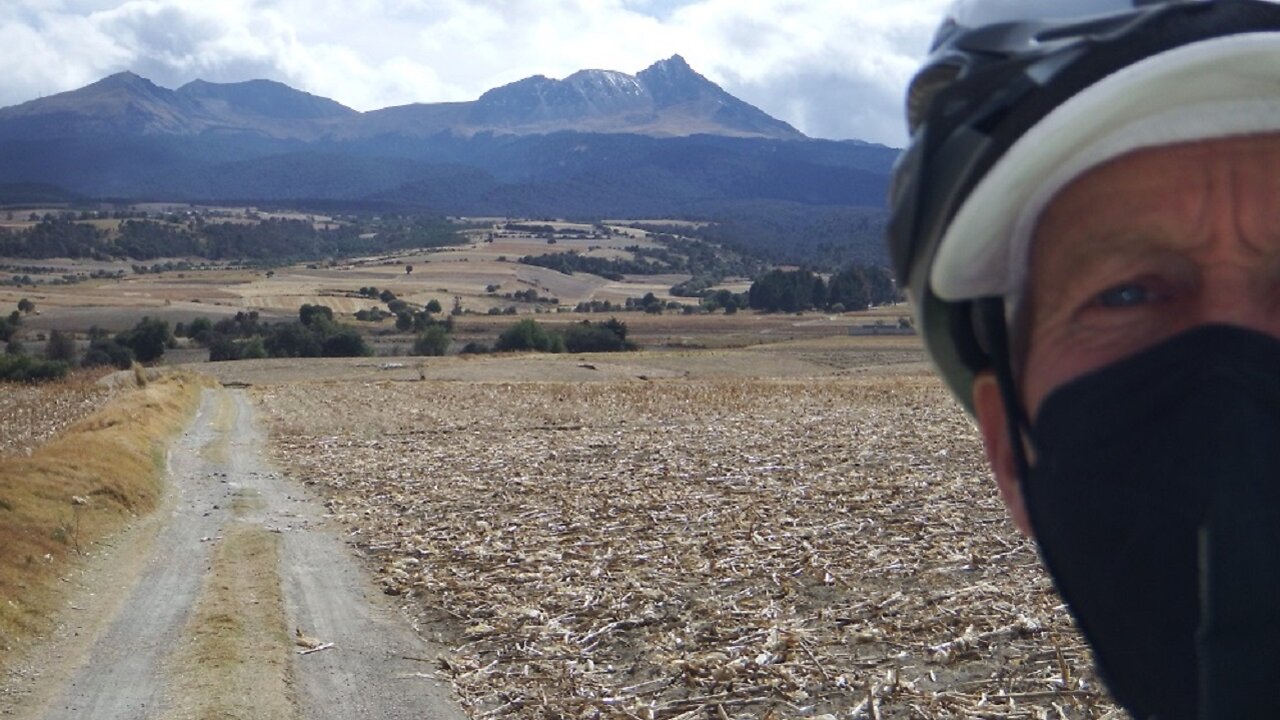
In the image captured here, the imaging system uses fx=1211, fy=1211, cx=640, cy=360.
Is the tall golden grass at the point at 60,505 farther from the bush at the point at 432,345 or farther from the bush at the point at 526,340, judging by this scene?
the bush at the point at 432,345

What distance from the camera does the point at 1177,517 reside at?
158 centimetres

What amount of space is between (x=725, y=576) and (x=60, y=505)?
949cm

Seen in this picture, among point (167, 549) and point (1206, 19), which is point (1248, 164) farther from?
point (167, 549)

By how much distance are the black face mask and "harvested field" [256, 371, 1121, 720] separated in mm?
5128

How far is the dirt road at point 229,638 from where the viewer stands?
8.61 meters

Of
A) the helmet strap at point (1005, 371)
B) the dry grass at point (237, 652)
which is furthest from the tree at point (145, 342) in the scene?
the helmet strap at point (1005, 371)

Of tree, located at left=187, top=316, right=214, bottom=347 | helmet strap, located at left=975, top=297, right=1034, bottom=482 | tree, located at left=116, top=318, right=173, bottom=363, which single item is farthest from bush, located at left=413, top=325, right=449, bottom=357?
helmet strap, located at left=975, top=297, right=1034, bottom=482

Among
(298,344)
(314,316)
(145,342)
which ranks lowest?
(298,344)

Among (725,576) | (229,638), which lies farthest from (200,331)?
(725,576)

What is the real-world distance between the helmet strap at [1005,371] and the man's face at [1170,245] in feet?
0.43

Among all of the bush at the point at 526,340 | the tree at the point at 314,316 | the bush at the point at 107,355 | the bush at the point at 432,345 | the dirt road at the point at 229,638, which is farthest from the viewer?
the tree at the point at 314,316

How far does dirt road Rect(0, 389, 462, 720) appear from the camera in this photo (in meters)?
8.61

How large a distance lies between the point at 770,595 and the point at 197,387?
45.6 metres

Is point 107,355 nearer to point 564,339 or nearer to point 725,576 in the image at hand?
point 564,339
